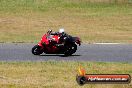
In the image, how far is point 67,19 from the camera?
40656mm

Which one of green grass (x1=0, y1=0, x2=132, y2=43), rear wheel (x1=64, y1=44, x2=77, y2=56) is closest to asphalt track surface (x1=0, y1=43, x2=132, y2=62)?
Answer: rear wheel (x1=64, y1=44, x2=77, y2=56)

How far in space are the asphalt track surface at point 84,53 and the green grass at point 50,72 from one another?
4.90ft

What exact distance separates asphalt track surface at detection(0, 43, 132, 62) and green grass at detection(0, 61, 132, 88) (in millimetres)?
1493

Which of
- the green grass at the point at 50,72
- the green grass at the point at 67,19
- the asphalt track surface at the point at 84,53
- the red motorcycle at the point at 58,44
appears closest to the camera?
the green grass at the point at 50,72

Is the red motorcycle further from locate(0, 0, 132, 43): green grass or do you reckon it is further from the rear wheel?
locate(0, 0, 132, 43): green grass

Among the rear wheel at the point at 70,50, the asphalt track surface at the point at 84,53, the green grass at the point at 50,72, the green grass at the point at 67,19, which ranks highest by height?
the green grass at the point at 50,72

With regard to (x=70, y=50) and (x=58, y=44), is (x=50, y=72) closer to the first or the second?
(x=58, y=44)

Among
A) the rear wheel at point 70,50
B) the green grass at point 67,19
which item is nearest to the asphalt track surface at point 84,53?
the rear wheel at point 70,50

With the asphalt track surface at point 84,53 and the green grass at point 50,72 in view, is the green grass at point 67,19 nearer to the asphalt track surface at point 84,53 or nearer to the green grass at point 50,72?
the asphalt track surface at point 84,53

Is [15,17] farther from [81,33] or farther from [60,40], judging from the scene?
[60,40]

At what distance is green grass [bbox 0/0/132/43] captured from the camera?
3400 centimetres

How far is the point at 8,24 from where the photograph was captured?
38094mm

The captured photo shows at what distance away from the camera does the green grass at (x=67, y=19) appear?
112ft

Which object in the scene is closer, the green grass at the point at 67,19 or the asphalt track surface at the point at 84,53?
the asphalt track surface at the point at 84,53
